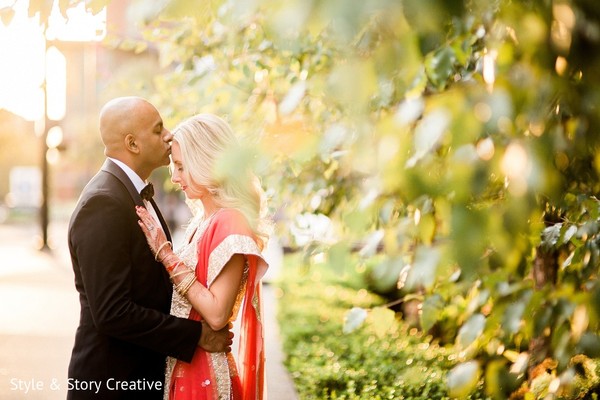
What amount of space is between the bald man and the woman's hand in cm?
4

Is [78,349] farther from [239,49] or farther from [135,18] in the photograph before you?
[239,49]

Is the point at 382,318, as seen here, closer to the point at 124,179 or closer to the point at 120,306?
the point at 120,306

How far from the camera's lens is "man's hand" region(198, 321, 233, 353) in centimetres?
304

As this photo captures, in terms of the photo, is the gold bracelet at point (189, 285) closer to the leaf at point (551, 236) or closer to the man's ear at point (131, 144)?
the man's ear at point (131, 144)

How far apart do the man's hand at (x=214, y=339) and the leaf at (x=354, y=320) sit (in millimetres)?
479

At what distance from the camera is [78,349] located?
3.13 m

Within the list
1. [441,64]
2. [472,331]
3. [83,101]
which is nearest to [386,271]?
[472,331]

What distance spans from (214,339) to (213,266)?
31 centimetres

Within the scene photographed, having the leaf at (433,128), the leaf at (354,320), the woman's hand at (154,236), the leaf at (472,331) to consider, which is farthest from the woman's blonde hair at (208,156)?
the leaf at (433,128)

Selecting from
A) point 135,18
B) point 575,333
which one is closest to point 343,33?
→ point 135,18

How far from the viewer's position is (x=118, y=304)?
291 centimetres

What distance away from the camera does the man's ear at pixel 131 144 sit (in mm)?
3354

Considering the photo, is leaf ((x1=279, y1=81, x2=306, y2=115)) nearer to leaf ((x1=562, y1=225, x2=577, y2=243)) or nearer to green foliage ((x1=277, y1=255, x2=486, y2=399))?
green foliage ((x1=277, y1=255, x2=486, y2=399))

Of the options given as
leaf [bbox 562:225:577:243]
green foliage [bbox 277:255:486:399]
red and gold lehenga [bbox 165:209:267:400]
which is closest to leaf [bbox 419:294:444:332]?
green foliage [bbox 277:255:486:399]
